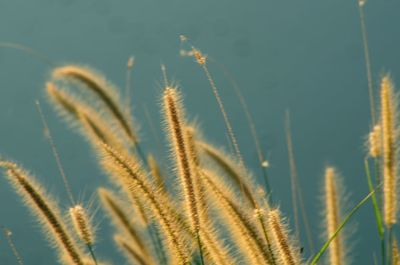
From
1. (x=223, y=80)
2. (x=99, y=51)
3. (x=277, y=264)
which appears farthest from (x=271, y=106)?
(x=277, y=264)

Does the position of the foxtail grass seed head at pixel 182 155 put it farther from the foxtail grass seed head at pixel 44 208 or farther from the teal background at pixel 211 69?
the teal background at pixel 211 69

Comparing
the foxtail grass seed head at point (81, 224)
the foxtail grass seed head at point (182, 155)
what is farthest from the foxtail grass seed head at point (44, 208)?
the foxtail grass seed head at point (182, 155)

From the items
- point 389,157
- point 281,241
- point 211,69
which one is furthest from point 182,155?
point 211,69

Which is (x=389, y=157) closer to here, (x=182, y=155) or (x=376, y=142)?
(x=376, y=142)

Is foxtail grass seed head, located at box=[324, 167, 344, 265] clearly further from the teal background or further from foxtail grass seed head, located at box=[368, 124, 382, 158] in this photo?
the teal background

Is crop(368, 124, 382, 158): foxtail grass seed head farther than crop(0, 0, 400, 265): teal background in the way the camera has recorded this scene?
No

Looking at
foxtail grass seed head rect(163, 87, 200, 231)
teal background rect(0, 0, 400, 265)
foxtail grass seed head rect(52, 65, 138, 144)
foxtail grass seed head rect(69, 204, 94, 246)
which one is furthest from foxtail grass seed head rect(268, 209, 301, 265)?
teal background rect(0, 0, 400, 265)
